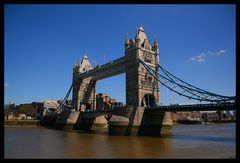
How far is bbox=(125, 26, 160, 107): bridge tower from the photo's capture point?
4256 centimetres

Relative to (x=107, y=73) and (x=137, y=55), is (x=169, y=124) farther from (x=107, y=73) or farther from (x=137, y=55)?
(x=107, y=73)

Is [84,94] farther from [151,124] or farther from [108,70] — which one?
[151,124]

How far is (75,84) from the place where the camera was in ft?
224

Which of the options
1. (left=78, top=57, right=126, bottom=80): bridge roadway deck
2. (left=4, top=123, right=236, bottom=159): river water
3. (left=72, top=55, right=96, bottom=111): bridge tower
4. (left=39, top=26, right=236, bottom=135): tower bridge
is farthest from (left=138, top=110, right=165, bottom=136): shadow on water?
(left=72, top=55, right=96, bottom=111): bridge tower

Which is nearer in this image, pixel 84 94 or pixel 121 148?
pixel 121 148

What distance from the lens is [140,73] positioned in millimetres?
42625

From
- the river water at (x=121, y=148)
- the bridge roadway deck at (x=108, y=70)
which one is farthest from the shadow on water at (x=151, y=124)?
the bridge roadway deck at (x=108, y=70)

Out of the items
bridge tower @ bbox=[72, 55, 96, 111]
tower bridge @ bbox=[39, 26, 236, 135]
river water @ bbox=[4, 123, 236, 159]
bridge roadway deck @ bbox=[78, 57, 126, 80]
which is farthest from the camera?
bridge tower @ bbox=[72, 55, 96, 111]

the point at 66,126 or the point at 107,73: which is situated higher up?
the point at 107,73

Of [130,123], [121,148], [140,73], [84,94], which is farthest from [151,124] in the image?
[84,94]

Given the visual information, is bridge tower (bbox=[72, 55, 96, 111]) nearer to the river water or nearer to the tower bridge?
the tower bridge

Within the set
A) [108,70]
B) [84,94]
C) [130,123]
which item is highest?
[108,70]

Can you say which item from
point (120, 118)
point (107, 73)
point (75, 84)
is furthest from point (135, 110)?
point (75, 84)

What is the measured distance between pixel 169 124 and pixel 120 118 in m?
9.28
